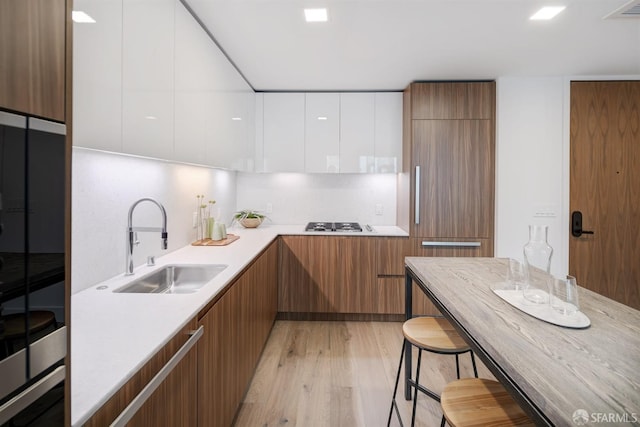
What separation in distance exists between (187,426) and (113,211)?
111 centimetres

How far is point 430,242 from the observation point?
3.38 m

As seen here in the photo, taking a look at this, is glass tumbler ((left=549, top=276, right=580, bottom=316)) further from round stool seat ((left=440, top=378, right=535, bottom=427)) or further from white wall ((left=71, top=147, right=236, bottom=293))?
white wall ((left=71, top=147, right=236, bottom=293))

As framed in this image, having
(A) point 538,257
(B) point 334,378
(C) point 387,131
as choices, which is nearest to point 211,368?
(B) point 334,378

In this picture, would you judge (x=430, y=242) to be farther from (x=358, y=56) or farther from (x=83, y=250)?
(x=83, y=250)

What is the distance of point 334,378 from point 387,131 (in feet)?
8.11

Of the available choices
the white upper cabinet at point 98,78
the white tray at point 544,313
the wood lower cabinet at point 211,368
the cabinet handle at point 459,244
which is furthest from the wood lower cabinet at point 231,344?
the cabinet handle at point 459,244

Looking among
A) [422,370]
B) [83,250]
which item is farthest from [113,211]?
[422,370]

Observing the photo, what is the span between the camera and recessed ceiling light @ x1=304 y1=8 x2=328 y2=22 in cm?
210

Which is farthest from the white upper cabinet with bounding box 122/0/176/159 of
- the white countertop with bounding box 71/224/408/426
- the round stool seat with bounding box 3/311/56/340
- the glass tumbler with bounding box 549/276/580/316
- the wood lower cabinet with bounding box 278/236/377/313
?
the wood lower cabinet with bounding box 278/236/377/313

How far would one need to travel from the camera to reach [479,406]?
3.94ft

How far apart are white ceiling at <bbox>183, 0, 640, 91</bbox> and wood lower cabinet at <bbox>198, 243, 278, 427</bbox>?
5.24 feet

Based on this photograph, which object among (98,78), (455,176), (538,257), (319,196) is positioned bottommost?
(538,257)

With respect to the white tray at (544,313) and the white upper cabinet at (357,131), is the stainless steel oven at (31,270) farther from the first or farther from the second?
the white upper cabinet at (357,131)

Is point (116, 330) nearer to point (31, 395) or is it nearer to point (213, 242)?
point (31, 395)
